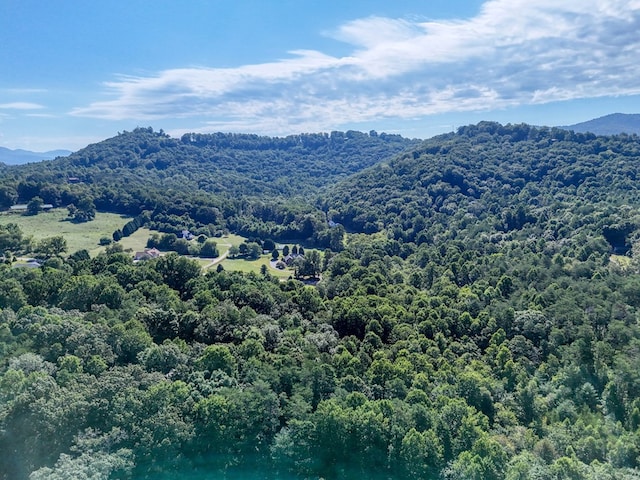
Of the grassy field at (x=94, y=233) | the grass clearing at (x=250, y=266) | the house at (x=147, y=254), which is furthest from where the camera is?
the grassy field at (x=94, y=233)

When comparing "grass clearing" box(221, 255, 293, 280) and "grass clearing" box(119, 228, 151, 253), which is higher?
"grass clearing" box(119, 228, 151, 253)

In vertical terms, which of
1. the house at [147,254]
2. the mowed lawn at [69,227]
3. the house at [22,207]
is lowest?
the house at [147,254]

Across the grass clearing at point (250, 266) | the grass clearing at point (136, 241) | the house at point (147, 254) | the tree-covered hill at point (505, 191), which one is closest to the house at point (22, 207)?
the grass clearing at point (136, 241)

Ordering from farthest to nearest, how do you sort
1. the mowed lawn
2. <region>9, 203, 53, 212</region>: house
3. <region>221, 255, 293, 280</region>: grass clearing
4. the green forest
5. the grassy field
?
<region>9, 203, 53, 212</region>: house
the mowed lawn
the grassy field
<region>221, 255, 293, 280</region>: grass clearing
the green forest

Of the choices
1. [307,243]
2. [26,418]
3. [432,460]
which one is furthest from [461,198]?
[26,418]

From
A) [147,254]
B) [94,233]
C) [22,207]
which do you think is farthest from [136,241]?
[22,207]

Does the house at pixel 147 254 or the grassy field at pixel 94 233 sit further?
the grassy field at pixel 94 233

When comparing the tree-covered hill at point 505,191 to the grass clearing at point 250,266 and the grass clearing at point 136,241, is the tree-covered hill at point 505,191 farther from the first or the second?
the grass clearing at point 136,241

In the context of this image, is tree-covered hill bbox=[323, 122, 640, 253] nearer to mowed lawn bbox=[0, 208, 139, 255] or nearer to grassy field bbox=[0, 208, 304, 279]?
grassy field bbox=[0, 208, 304, 279]

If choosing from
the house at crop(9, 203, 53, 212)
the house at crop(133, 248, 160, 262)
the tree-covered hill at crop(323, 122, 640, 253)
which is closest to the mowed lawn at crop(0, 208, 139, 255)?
the house at crop(9, 203, 53, 212)
